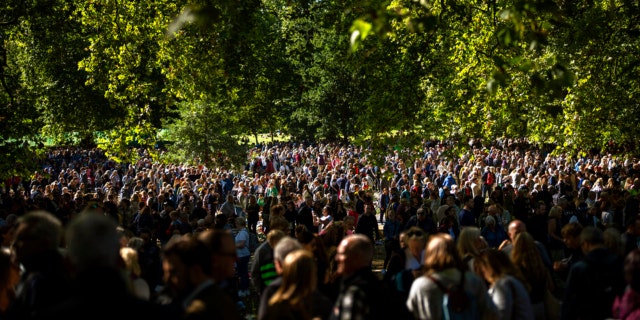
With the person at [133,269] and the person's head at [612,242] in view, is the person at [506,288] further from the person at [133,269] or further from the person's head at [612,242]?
the person at [133,269]

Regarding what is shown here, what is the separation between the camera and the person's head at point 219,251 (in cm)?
464

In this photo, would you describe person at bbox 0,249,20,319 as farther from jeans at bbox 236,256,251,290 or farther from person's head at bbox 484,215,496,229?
person's head at bbox 484,215,496,229

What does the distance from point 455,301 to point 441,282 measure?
18cm

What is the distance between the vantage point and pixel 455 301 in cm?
499

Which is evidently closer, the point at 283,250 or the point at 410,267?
the point at 283,250

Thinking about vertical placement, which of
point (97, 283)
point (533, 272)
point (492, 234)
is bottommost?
point (492, 234)

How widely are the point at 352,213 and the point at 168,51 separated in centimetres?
628

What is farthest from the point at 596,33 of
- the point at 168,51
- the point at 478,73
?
the point at 168,51

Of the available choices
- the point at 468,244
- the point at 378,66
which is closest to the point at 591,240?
the point at 468,244

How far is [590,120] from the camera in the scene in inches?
683

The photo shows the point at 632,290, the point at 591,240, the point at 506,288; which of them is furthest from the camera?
the point at 591,240

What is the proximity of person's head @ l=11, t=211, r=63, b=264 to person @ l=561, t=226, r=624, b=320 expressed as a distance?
13.4 ft

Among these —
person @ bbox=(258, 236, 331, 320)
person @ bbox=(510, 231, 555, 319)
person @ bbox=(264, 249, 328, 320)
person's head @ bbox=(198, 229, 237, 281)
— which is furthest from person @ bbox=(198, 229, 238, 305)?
person @ bbox=(510, 231, 555, 319)

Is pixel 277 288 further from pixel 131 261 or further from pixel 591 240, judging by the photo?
pixel 591 240
